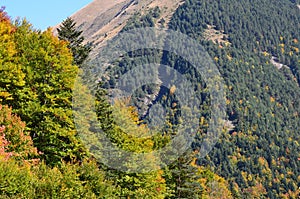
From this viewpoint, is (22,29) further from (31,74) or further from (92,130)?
(92,130)

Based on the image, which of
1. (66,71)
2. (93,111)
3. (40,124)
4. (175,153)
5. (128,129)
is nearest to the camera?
(40,124)

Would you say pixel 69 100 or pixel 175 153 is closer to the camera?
pixel 69 100

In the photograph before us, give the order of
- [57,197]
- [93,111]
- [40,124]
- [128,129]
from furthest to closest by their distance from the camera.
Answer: [128,129] → [93,111] → [40,124] → [57,197]

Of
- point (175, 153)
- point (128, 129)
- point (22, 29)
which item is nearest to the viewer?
point (22, 29)

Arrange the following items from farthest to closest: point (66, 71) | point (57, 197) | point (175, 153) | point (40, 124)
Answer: point (175, 153) < point (66, 71) < point (40, 124) < point (57, 197)

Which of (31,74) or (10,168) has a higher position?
(31,74)

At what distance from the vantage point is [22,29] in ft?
152

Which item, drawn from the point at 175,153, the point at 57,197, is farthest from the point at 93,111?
the point at 57,197

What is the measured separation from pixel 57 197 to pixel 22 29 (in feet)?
75.2

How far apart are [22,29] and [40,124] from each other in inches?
469

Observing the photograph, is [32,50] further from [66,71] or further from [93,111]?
[93,111]

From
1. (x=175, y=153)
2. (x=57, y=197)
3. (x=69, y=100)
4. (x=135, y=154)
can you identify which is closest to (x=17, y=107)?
(x=69, y=100)

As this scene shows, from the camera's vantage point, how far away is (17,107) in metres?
39.7

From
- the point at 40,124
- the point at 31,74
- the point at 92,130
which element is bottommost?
the point at 92,130
